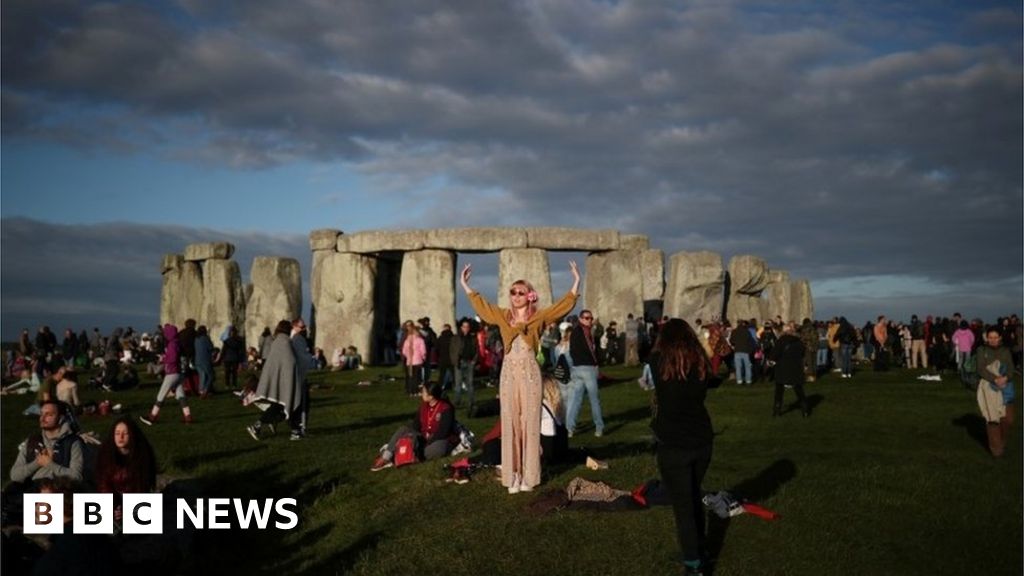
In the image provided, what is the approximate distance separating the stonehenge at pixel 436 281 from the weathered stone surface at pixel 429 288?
3cm

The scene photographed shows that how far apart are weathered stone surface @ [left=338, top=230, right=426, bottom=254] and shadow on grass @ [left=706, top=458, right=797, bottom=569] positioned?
1889cm

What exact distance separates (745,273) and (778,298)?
14.1 feet

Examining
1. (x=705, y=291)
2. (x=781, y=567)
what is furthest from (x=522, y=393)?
(x=705, y=291)

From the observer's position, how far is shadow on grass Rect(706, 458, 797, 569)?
715 cm

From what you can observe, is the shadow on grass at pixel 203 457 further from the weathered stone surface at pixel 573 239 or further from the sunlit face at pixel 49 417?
the weathered stone surface at pixel 573 239

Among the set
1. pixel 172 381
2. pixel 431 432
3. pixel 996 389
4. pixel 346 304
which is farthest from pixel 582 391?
pixel 346 304

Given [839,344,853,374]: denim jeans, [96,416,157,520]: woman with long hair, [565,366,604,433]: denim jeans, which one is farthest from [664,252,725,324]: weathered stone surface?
[96,416,157,520]: woman with long hair

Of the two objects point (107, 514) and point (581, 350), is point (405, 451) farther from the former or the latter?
point (107, 514)

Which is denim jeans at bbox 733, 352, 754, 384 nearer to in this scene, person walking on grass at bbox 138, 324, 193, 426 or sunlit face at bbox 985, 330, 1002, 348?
sunlit face at bbox 985, 330, 1002, 348

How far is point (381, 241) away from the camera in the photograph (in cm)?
2828

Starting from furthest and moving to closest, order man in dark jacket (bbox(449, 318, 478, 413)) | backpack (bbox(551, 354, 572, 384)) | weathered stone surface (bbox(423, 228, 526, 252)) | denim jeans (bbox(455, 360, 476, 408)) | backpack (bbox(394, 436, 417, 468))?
weathered stone surface (bbox(423, 228, 526, 252)), man in dark jacket (bbox(449, 318, 478, 413)), denim jeans (bbox(455, 360, 476, 408)), backpack (bbox(551, 354, 572, 384)), backpack (bbox(394, 436, 417, 468))

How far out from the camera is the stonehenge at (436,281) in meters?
27.4

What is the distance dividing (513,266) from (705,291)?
5.85m

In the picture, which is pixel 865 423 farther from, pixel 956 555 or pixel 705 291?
pixel 705 291
